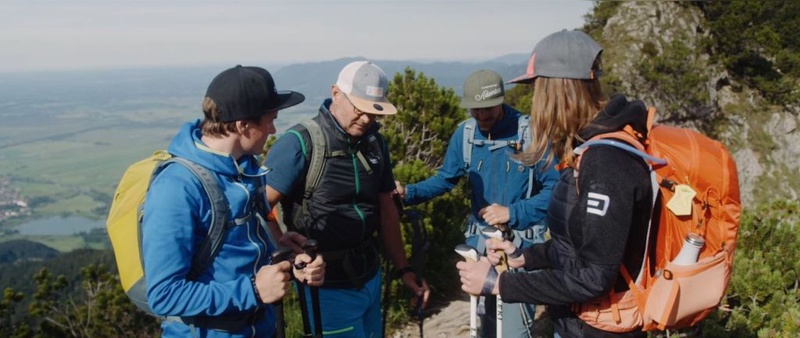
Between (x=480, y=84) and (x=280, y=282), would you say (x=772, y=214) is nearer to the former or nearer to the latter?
(x=480, y=84)

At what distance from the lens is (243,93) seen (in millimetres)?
2209

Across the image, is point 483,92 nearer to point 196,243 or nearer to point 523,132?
point 523,132

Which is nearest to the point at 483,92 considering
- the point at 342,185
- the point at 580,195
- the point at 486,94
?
the point at 486,94

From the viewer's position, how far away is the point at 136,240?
2.08 meters

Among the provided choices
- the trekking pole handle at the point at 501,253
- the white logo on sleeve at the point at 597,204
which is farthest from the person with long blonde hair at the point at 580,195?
the trekking pole handle at the point at 501,253

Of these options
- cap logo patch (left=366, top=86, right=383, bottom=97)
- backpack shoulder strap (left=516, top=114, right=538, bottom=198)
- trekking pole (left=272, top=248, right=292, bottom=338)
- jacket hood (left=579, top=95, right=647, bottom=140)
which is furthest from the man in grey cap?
jacket hood (left=579, top=95, right=647, bottom=140)

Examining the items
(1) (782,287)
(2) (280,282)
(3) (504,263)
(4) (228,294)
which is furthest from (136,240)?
(1) (782,287)

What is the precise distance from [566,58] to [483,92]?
1.69 m

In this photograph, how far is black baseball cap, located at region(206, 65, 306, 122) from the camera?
2.20 meters

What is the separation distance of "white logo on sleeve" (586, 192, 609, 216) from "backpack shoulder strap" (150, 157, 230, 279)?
134 centimetres

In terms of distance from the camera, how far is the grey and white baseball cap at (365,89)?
3.13 m

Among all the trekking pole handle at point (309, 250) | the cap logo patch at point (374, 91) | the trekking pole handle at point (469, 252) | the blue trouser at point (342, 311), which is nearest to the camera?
the trekking pole handle at point (309, 250)

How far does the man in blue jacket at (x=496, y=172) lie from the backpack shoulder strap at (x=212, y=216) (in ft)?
5.93

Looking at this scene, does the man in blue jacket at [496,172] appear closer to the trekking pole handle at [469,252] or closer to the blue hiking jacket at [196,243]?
the trekking pole handle at [469,252]
